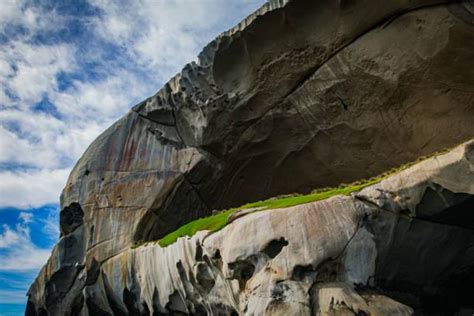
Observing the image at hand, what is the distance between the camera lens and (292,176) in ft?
61.9

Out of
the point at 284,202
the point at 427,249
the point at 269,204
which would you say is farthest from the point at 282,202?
the point at 427,249

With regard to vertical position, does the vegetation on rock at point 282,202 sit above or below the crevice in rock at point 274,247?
above

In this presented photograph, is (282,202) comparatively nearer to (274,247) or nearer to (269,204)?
(269,204)

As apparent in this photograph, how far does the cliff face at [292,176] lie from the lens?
955 cm

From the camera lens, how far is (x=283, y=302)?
8.90 meters

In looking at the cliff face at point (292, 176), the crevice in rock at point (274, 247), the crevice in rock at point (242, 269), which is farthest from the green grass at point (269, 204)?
the crevice in rock at point (242, 269)

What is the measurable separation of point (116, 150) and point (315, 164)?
7.89 metres

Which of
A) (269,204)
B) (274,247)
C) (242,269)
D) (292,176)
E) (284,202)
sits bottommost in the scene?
(242,269)

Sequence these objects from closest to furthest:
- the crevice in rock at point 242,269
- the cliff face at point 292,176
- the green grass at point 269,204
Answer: the cliff face at point 292,176, the crevice in rock at point 242,269, the green grass at point 269,204

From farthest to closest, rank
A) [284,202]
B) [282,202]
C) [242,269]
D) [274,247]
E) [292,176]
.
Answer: [292,176] → [282,202] → [284,202] → [242,269] → [274,247]

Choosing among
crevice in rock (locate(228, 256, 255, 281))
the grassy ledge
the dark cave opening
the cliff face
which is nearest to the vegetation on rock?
the grassy ledge

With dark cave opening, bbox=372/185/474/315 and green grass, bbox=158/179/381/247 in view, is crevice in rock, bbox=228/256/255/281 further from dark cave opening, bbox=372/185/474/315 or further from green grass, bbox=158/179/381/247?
dark cave opening, bbox=372/185/474/315

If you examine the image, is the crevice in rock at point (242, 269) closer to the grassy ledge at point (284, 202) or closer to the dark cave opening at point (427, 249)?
the grassy ledge at point (284, 202)

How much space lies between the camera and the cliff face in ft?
31.3
